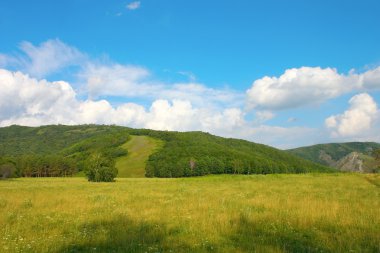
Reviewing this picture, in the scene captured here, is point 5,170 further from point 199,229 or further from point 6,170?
point 199,229

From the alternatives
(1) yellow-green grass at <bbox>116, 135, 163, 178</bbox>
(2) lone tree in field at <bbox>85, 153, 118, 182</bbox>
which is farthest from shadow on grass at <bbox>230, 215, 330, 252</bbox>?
(1) yellow-green grass at <bbox>116, 135, 163, 178</bbox>

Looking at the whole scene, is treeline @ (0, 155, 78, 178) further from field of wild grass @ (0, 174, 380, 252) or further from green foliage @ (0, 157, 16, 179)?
field of wild grass @ (0, 174, 380, 252)

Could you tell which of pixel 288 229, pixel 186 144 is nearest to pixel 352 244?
pixel 288 229

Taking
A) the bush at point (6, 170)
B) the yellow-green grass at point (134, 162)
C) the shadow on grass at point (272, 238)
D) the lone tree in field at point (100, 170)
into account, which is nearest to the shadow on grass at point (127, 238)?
the shadow on grass at point (272, 238)

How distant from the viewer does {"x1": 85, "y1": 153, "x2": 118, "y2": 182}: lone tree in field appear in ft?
262

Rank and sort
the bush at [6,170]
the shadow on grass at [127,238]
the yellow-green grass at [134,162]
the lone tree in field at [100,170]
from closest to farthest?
the shadow on grass at [127,238], the lone tree in field at [100,170], the bush at [6,170], the yellow-green grass at [134,162]

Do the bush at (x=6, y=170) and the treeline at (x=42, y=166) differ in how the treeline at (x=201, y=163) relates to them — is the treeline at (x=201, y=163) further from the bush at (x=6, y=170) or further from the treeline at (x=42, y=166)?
the bush at (x=6, y=170)

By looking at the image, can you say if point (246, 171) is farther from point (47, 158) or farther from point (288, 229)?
point (288, 229)

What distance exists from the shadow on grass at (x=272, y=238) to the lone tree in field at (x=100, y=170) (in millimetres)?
69592

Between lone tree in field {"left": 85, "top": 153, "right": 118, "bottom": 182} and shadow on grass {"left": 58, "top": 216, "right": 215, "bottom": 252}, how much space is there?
67218mm

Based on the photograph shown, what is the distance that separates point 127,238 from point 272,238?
5148 mm

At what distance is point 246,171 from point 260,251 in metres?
152

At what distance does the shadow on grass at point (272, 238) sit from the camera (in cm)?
1018

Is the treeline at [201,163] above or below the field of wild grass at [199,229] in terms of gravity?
above
